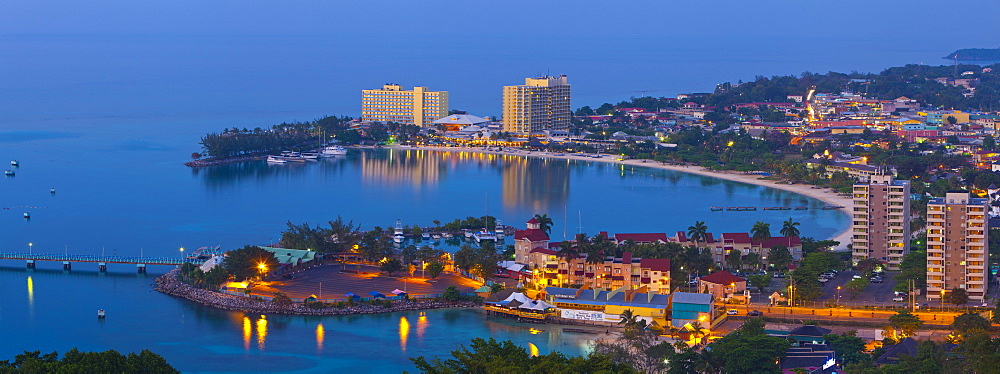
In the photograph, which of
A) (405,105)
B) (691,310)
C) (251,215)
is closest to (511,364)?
(691,310)

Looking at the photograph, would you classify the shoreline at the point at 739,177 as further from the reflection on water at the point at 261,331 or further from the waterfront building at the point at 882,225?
the reflection on water at the point at 261,331

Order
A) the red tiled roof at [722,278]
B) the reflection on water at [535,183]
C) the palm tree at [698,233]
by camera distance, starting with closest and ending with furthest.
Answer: the red tiled roof at [722,278], the palm tree at [698,233], the reflection on water at [535,183]

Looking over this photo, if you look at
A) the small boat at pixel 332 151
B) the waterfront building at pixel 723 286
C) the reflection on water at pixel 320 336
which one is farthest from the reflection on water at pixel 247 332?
the small boat at pixel 332 151

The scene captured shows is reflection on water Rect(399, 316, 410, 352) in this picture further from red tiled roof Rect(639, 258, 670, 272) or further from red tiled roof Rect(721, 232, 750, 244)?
red tiled roof Rect(721, 232, 750, 244)

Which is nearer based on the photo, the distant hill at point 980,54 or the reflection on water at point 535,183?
the reflection on water at point 535,183

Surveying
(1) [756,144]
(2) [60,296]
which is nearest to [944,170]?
(1) [756,144]

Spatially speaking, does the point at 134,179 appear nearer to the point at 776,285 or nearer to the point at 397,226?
the point at 397,226

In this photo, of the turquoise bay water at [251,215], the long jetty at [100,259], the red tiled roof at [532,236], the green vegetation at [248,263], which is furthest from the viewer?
the long jetty at [100,259]
